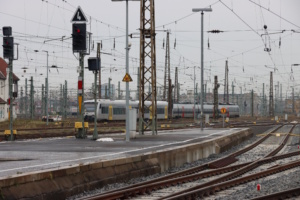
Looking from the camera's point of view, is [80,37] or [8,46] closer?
[80,37]

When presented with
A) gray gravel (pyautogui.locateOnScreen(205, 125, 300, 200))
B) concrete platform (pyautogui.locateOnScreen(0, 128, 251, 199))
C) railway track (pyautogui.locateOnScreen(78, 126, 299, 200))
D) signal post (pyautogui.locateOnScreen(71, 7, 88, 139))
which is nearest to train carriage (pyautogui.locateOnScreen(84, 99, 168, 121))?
signal post (pyautogui.locateOnScreen(71, 7, 88, 139))

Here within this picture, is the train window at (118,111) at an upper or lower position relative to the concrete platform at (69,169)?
upper

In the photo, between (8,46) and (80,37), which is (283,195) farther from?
(8,46)

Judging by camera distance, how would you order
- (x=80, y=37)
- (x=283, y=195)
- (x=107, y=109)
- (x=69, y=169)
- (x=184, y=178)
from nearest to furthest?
(x=283, y=195) → (x=69, y=169) → (x=184, y=178) → (x=80, y=37) → (x=107, y=109)

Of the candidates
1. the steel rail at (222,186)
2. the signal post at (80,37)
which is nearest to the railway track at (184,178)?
the steel rail at (222,186)

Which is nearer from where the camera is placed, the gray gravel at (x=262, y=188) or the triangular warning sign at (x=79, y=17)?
the gray gravel at (x=262, y=188)

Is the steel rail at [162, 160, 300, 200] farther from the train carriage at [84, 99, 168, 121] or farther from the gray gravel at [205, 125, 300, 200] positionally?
the train carriage at [84, 99, 168, 121]

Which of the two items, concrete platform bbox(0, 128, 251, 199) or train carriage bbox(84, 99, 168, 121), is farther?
train carriage bbox(84, 99, 168, 121)

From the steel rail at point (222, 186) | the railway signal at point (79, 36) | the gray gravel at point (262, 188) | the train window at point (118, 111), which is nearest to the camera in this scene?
the steel rail at point (222, 186)

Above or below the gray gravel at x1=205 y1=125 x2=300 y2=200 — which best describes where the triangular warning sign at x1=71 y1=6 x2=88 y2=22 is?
above

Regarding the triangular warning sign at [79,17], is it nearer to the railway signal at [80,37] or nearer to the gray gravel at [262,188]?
the railway signal at [80,37]

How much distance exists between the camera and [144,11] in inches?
1206

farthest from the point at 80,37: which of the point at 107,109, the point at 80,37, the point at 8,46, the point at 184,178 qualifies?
the point at 107,109

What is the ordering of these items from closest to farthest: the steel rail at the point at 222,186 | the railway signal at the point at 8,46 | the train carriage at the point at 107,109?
the steel rail at the point at 222,186, the railway signal at the point at 8,46, the train carriage at the point at 107,109
